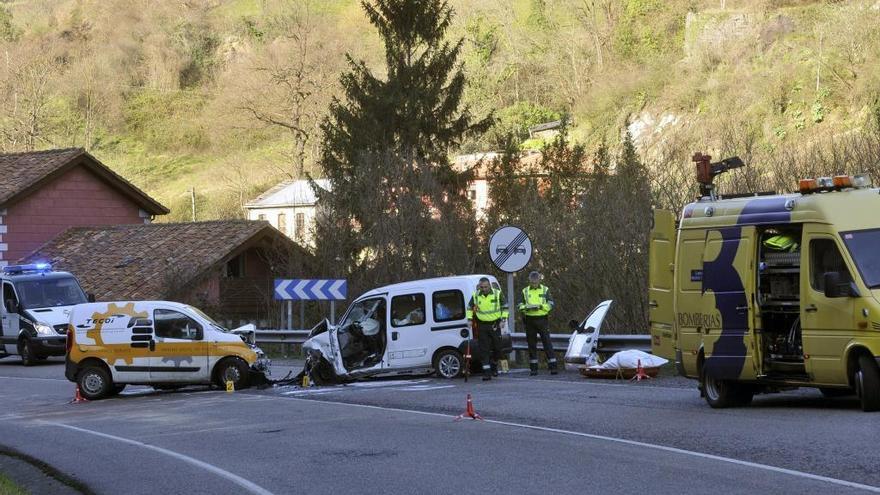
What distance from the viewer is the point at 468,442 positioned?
42.4ft

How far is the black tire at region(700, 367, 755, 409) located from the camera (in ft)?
50.1

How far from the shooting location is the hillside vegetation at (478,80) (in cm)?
4634

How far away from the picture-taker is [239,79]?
84.8m

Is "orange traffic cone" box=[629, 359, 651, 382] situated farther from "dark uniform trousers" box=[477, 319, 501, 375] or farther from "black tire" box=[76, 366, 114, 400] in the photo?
"black tire" box=[76, 366, 114, 400]

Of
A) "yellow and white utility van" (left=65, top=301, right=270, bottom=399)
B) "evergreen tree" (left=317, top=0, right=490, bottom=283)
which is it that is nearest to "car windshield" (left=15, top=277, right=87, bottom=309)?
"evergreen tree" (left=317, top=0, right=490, bottom=283)

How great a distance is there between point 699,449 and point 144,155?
340ft

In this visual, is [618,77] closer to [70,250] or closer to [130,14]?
[70,250]

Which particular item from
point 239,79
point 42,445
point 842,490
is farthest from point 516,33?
point 842,490

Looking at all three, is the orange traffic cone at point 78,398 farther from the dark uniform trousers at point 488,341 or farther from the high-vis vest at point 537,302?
the high-vis vest at point 537,302

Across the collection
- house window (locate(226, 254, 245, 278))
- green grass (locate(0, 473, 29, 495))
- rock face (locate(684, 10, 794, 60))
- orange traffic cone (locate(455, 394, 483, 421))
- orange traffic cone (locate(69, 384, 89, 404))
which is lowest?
green grass (locate(0, 473, 29, 495))

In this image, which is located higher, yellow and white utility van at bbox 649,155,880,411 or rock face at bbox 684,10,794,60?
rock face at bbox 684,10,794,60

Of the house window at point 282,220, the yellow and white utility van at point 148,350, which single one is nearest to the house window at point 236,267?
the yellow and white utility van at point 148,350

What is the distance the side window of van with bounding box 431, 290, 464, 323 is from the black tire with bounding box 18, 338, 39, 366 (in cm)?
1613

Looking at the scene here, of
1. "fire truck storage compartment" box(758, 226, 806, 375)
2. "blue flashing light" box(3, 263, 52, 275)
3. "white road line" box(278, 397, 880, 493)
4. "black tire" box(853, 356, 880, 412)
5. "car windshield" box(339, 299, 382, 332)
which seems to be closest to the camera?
"white road line" box(278, 397, 880, 493)
